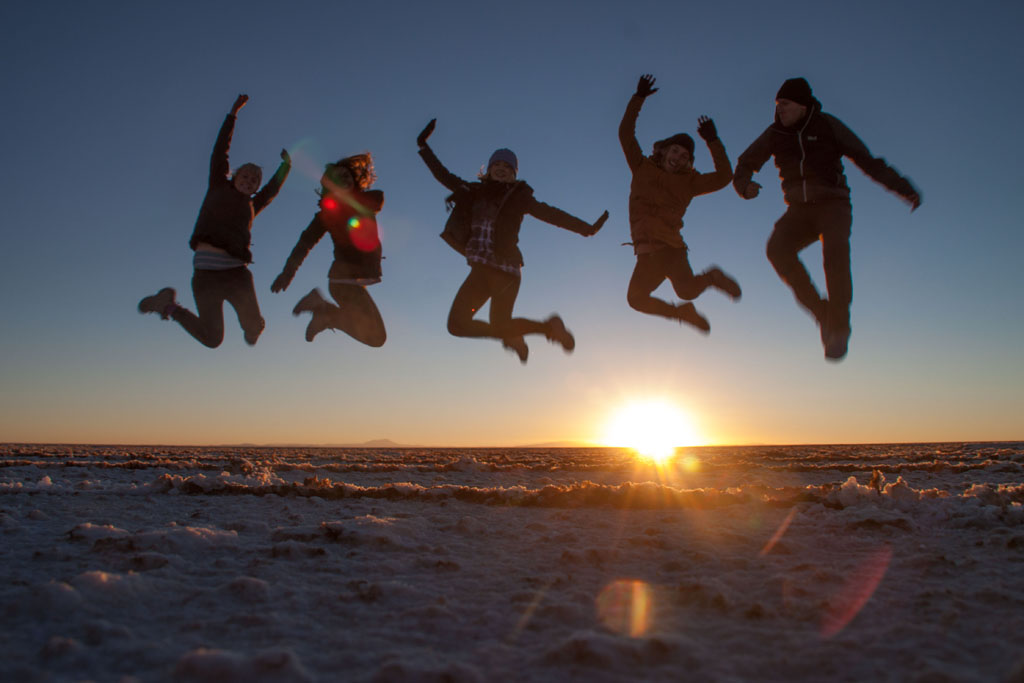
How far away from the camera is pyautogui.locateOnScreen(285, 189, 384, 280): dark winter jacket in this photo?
23.0 feet

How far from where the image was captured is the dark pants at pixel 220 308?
6.80m

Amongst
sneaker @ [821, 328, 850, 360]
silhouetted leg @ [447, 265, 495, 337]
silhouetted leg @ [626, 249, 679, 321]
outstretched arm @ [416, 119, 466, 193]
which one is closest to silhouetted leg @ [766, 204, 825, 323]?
sneaker @ [821, 328, 850, 360]

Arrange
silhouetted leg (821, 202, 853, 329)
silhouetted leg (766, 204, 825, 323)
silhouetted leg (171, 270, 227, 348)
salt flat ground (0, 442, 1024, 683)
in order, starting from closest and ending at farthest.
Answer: salt flat ground (0, 442, 1024, 683) < silhouetted leg (821, 202, 853, 329) < silhouetted leg (766, 204, 825, 323) < silhouetted leg (171, 270, 227, 348)

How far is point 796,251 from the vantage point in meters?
5.73

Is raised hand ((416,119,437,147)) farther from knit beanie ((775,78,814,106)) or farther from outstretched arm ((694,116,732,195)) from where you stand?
knit beanie ((775,78,814,106))

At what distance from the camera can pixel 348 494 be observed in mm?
5738

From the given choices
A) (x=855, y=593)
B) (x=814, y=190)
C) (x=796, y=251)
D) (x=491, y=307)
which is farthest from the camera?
(x=491, y=307)

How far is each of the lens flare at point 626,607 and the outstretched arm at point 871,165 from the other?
14.1ft

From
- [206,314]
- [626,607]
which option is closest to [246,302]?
[206,314]

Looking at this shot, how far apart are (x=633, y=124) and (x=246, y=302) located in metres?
4.65

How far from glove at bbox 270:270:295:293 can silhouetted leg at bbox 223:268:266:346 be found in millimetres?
303

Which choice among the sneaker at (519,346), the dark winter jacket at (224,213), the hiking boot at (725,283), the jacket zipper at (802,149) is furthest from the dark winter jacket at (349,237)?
the jacket zipper at (802,149)

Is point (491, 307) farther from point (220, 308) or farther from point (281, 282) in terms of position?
point (220, 308)

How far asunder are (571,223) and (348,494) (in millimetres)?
3844
